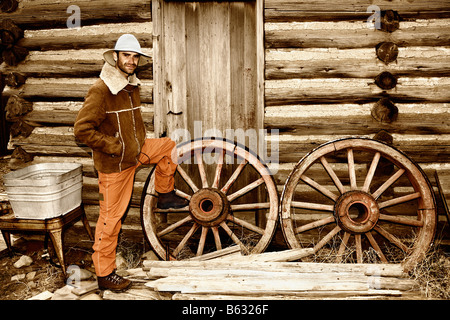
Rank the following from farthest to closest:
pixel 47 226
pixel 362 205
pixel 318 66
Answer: pixel 318 66 < pixel 362 205 < pixel 47 226

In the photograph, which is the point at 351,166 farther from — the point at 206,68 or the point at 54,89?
the point at 54,89

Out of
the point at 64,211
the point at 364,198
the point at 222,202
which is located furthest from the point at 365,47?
the point at 64,211

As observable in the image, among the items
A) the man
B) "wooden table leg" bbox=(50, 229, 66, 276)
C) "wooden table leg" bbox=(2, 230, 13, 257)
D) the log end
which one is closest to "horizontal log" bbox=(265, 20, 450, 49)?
the log end

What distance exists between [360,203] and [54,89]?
3753 mm

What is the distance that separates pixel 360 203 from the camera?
3.04 m

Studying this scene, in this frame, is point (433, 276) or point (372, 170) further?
point (372, 170)

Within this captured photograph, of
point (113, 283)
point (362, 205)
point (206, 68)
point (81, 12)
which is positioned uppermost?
point (81, 12)

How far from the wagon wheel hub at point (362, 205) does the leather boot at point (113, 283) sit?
86.7 inches

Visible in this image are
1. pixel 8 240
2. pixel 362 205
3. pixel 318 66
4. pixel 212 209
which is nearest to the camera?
pixel 362 205

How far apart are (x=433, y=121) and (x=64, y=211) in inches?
163

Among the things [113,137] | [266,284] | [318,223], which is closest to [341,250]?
[318,223]

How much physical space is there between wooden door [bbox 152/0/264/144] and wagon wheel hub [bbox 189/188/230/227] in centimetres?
78

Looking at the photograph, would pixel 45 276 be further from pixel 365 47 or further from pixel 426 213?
pixel 365 47

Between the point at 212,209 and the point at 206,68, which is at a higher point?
the point at 206,68
